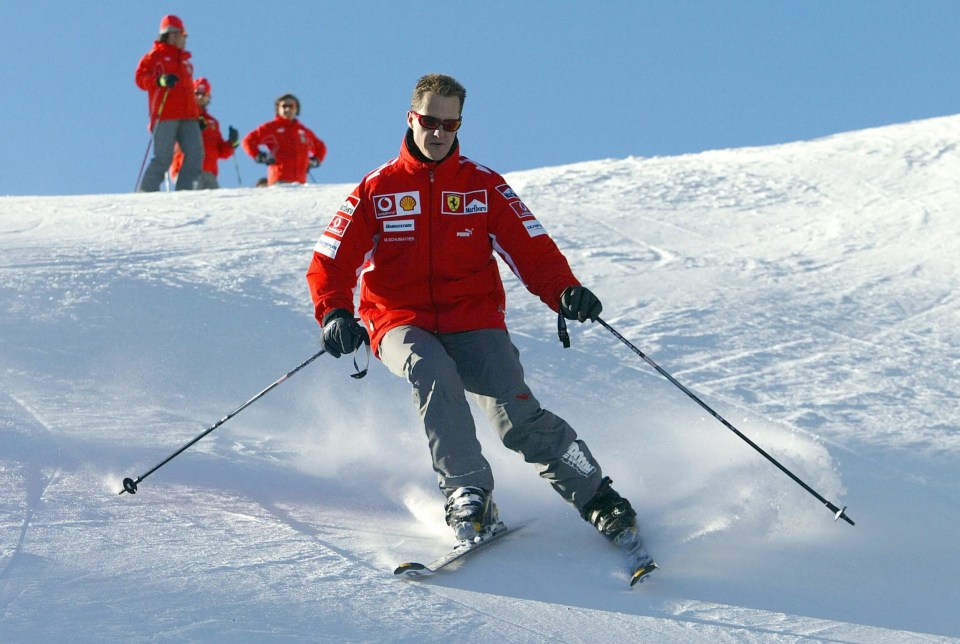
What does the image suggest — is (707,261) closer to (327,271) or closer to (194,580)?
(327,271)

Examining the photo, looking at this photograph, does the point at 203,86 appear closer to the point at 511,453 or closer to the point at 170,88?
the point at 170,88

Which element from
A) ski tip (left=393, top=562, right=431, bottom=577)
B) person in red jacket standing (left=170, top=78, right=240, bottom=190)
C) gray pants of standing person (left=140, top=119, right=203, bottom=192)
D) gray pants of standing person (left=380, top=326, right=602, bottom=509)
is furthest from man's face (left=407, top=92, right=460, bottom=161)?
person in red jacket standing (left=170, top=78, right=240, bottom=190)

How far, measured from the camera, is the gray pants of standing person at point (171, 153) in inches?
460

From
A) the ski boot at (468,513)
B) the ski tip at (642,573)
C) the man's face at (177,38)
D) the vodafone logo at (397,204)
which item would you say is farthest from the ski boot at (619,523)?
the man's face at (177,38)

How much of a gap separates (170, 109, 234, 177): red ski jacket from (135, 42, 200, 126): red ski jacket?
1.49m

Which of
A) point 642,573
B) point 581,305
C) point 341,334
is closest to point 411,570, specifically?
point 642,573

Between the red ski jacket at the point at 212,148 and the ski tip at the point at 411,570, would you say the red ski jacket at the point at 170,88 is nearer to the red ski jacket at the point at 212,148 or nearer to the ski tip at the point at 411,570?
the red ski jacket at the point at 212,148

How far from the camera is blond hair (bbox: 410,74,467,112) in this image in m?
4.23

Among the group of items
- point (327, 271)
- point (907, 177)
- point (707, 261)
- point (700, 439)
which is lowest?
point (700, 439)

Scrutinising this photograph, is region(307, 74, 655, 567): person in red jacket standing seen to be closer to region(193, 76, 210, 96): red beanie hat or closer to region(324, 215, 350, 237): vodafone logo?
region(324, 215, 350, 237): vodafone logo

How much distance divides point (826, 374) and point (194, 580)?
375cm

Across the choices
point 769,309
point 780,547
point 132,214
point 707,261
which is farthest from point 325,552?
point 132,214

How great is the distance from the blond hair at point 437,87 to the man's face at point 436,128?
14mm

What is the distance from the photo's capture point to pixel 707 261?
8289 millimetres
